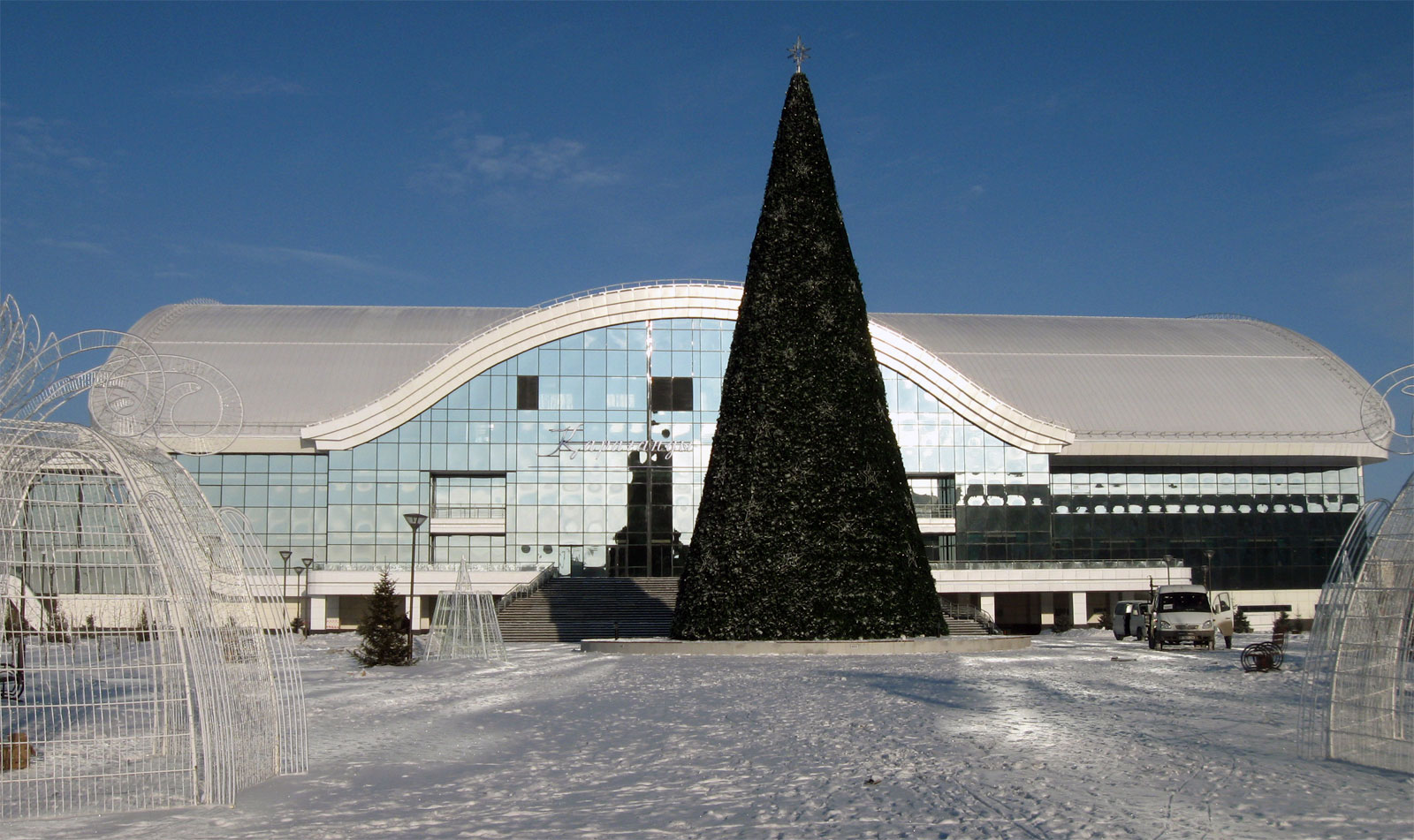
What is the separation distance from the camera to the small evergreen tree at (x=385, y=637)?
93.8 ft

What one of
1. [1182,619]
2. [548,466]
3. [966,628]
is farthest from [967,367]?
[1182,619]

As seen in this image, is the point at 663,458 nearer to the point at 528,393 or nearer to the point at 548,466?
the point at 548,466

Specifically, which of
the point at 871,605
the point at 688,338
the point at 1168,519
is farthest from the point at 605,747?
the point at 1168,519

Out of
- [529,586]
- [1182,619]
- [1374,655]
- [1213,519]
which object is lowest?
[1182,619]

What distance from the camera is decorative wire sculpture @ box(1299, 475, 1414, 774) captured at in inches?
496

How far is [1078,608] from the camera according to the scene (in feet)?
174

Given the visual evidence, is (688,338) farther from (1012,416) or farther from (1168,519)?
(1168,519)

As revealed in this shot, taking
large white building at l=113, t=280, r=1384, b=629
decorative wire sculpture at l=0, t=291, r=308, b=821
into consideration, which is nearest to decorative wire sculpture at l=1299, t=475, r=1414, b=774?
decorative wire sculpture at l=0, t=291, r=308, b=821

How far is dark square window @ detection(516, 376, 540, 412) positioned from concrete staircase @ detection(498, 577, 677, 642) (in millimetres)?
7159

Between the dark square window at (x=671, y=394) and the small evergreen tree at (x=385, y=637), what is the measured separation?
2267 cm

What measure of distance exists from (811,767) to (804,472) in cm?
1584

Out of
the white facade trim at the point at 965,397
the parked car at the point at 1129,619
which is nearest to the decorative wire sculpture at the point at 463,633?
the parked car at the point at 1129,619

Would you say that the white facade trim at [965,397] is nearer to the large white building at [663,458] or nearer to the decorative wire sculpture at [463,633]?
the large white building at [663,458]

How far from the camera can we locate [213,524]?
1291 centimetres
